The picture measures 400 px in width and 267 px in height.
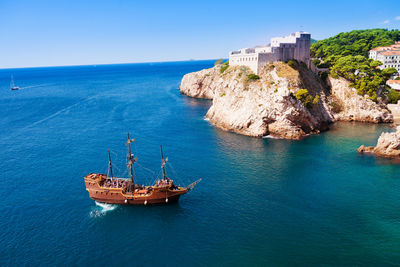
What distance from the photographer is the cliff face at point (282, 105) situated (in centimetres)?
7556

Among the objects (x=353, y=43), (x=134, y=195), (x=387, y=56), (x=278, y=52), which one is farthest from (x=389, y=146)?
(x=353, y=43)

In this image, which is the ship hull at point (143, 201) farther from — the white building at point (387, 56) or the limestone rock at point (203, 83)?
the white building at point (387, 56)

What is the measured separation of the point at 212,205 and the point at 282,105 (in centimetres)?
4103

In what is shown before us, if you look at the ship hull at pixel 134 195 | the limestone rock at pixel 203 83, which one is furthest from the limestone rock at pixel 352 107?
the ship hull at pixel 134 195

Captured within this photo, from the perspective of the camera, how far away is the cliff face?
248 feet

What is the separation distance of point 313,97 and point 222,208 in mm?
57609

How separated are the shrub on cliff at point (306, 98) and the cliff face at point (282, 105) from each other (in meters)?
0.42

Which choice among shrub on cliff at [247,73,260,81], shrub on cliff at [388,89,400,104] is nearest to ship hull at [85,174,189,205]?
shrub on cliff at [247,73,260,81]

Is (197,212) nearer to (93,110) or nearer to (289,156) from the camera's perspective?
(289,156)

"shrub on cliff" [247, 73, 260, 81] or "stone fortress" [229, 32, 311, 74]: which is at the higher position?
"stone fortress" [229, 32, 311, 74]

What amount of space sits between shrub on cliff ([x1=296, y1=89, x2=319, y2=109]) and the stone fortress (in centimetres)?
1683

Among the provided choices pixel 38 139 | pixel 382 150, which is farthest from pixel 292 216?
pixel 38 139

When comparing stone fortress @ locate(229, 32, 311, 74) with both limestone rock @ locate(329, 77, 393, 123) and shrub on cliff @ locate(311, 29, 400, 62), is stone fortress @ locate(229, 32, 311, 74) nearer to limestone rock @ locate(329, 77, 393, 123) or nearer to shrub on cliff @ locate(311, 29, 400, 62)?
limestone rock @ locate(329, 77, 393, 123)

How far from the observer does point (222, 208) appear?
43.5 meters
